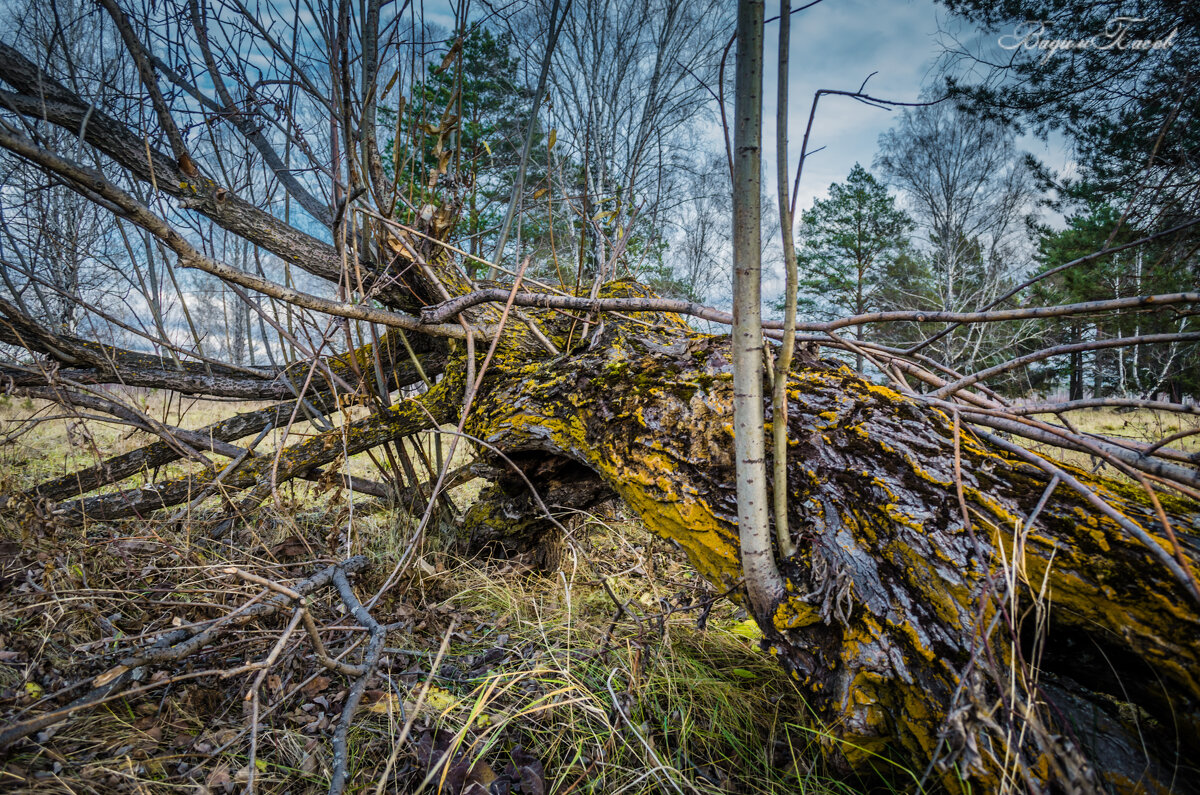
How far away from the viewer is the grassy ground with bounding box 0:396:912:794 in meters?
1.24

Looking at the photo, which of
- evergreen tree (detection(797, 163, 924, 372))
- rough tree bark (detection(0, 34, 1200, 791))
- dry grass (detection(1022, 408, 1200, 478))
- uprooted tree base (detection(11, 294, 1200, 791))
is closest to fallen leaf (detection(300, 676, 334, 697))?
rough tree bark (detection(0, 34, 1200, 791))

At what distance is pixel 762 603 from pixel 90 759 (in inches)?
68.7

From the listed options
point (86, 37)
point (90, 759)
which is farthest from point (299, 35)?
point (86, 37)

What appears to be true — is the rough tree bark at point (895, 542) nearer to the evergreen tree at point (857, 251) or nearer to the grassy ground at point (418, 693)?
the grassy ground at point (418, 693)

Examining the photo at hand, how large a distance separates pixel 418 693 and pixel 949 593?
1.58 m

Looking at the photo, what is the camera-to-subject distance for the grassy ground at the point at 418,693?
1.24m

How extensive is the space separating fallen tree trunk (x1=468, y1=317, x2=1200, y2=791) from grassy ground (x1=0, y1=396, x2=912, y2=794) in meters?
0.24

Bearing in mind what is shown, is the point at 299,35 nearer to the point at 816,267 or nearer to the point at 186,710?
the point at 186,710

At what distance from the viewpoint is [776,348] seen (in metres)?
1.74

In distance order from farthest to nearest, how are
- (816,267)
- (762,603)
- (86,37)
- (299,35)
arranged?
(816,267), (86,37), (299,35), (762,603)

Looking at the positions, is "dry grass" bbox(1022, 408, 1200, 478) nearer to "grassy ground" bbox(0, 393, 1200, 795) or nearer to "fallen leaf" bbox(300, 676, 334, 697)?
"grassy ground" bbox(0, 393, 1200, 795)

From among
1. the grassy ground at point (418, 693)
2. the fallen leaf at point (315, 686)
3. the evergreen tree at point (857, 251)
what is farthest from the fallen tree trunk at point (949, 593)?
the evergreen tree at point (857, 251)

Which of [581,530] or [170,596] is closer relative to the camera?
[170,596]

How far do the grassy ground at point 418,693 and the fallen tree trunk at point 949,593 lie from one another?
24 centimetres
